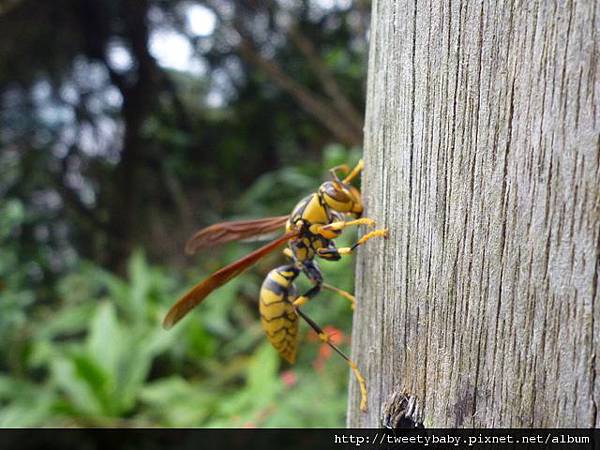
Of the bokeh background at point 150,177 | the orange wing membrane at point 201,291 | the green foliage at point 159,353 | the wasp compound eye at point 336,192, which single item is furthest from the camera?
the bokeh background at point 150,177

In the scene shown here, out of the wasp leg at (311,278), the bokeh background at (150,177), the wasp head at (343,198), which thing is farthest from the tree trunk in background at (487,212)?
the bokeh background at (150,177)

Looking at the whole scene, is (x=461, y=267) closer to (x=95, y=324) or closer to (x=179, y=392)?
(x=179, y=392)

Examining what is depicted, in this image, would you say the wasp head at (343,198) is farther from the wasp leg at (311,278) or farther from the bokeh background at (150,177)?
the bokeh background at (150,177)

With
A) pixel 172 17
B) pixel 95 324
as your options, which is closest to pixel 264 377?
pixel 95 324

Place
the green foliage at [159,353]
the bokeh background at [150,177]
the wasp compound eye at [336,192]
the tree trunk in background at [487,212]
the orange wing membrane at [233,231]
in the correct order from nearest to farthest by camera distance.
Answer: the tree trunk in background at [487,212] < the wasp compound eye at [336,192] < the orange wing membrane at [233,231] < the green foliage at [159,353] < the bokeh background at [150,177]

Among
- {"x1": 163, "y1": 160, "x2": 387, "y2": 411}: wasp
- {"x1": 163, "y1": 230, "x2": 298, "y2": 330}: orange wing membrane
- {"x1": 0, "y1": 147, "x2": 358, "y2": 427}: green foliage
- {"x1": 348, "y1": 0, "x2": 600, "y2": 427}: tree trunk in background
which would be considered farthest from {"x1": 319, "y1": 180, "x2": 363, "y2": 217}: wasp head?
{"x1": 0, "y1": 147, "x2": 358, "y2": 427}: green foliage

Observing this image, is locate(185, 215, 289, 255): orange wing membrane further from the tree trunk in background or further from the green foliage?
the green foliage
